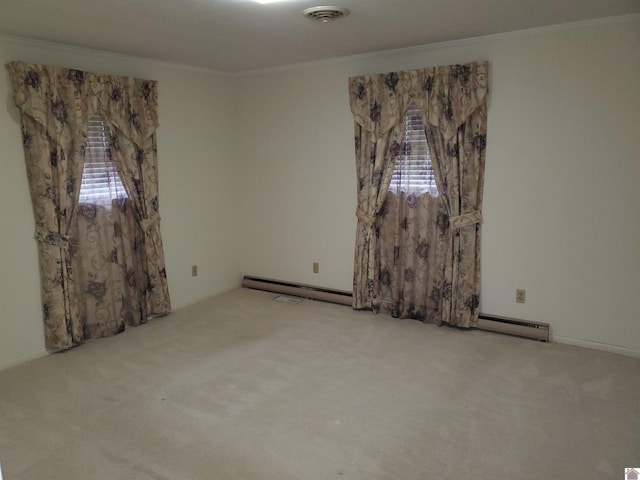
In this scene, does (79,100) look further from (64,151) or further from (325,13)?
(325,13)

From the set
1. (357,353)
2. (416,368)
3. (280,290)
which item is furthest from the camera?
(280,290)

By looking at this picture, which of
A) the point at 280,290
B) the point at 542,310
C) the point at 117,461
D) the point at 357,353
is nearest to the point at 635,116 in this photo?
the point at 542,310

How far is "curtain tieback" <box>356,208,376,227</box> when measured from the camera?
427cm

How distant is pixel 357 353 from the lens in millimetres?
3531

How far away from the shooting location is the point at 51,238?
11.3 ft

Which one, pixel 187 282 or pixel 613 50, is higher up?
pixel 613 50

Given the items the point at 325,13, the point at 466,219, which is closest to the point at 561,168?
the point at 466,219

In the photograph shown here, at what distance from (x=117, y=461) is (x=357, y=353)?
182 centimetres

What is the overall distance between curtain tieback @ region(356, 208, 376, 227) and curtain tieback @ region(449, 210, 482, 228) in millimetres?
740

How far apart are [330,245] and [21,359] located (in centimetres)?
282

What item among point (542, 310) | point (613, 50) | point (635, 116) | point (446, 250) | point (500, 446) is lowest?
point (500, 446)

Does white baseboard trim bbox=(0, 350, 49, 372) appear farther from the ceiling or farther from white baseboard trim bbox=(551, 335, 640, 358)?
white baseboard trim bbox=(551, 335, 640, 358)

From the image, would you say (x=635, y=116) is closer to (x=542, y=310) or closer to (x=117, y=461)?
(x=542, y=310)

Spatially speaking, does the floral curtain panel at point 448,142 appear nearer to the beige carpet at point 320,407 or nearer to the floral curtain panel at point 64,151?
the beige carpet at point 320,407
